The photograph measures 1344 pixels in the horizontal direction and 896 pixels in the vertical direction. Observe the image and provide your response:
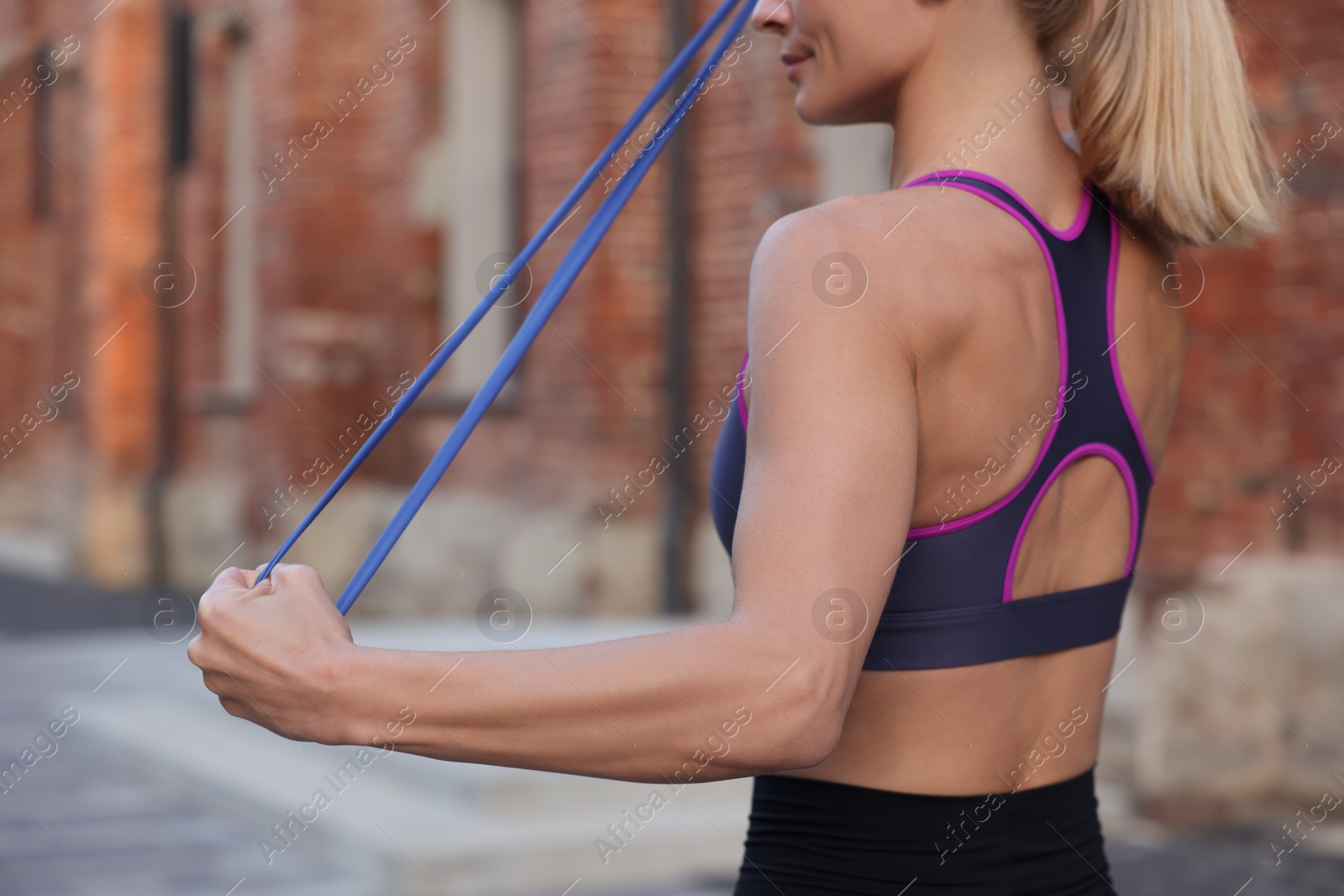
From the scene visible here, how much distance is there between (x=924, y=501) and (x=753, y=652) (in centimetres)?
25

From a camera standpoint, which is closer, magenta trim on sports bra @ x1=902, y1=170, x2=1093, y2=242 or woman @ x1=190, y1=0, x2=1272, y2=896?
woman @ x1=190, y1=0, x2=1272, y2=896

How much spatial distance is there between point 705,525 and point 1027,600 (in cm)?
632

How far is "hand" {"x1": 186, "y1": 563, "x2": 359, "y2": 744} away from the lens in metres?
1.13

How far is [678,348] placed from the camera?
7.89m

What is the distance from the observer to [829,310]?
44.3 inches

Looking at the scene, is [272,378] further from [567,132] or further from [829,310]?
[829,310]

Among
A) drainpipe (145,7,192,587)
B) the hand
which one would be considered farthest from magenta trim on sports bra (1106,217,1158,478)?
drainpipe (145,7,192,587)

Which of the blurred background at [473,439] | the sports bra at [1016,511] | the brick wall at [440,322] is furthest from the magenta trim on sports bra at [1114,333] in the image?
the brick wall at [440,322]

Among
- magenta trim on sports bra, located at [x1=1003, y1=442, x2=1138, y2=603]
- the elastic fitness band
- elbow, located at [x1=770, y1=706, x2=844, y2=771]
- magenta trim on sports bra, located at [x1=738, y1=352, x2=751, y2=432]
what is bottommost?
magenta trim on sports bra, located at [x1=1003, y1=442, x2=1138, y2=603]

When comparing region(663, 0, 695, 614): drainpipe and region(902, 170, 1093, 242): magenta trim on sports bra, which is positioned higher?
region(902, 170, 1093, 242): magenta trim on sports bra

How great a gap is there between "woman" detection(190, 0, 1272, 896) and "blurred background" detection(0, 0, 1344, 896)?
3.08 feet

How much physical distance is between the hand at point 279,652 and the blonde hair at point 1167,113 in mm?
810

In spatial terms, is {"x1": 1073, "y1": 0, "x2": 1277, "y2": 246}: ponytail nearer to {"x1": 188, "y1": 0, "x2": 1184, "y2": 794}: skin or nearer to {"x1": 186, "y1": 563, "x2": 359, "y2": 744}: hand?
{"x1": 188, "y1": 0, "x2": 1184, "y2": 794}: skin

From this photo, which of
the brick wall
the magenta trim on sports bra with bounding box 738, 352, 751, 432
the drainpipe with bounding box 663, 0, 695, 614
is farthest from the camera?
the drainpipe with bounding box 663, 0, 695, 614
